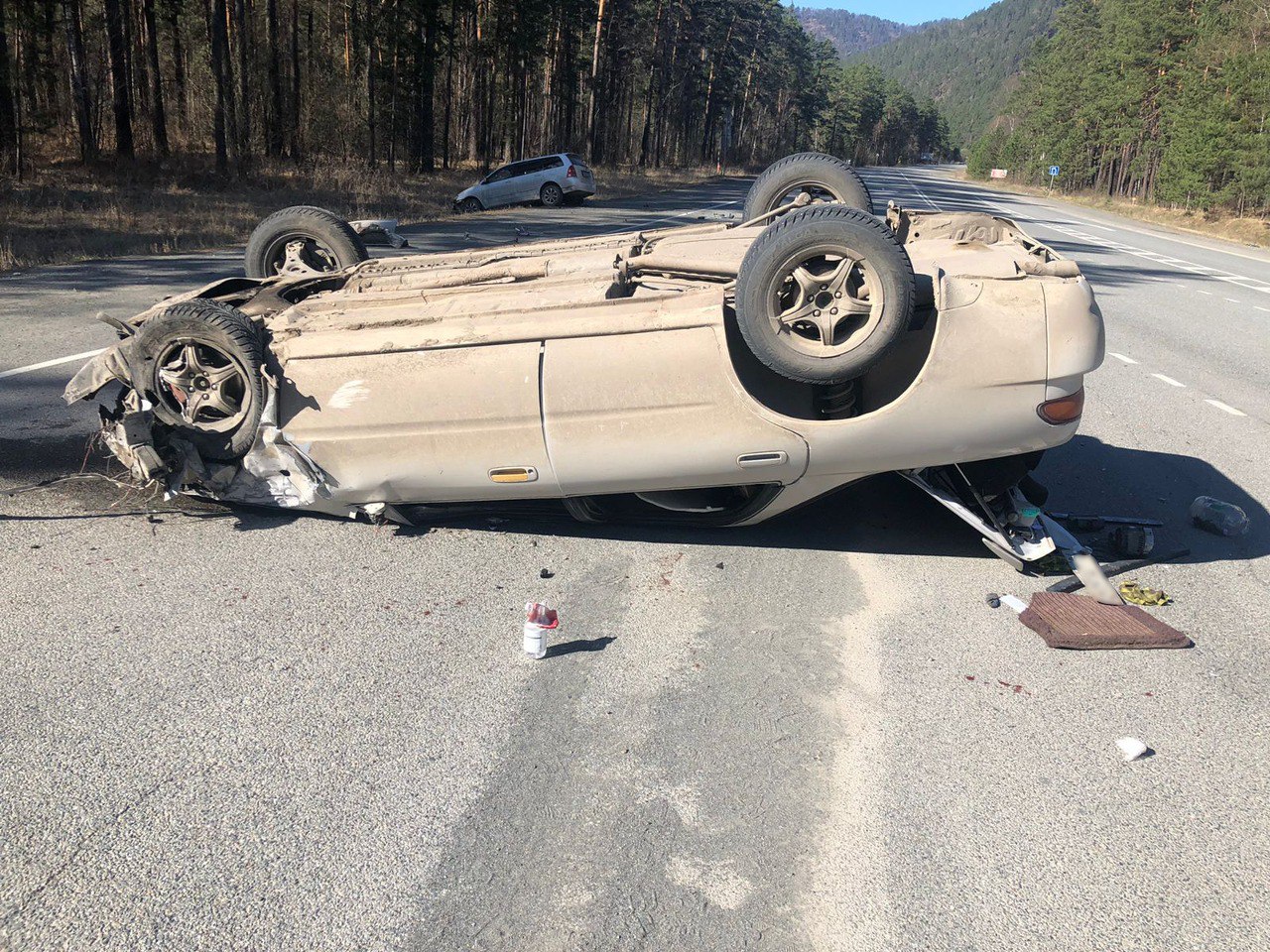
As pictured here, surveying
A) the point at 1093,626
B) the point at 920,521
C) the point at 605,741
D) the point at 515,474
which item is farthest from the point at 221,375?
the point at 1093,626

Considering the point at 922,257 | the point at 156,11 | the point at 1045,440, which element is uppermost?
the point at 156,11

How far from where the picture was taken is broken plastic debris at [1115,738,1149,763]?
131 inches

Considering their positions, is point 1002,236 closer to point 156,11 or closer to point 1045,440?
point 1045,440

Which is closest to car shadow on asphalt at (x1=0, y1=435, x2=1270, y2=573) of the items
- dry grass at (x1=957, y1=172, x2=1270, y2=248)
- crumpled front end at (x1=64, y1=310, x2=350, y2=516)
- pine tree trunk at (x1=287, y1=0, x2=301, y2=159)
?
crumpled front end at (x1=64, y1=310, x2=350, y2=516)

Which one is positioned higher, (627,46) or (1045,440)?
(627,46)

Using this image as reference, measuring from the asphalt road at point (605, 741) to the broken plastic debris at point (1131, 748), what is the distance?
0.04m

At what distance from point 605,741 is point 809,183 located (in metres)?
4.38

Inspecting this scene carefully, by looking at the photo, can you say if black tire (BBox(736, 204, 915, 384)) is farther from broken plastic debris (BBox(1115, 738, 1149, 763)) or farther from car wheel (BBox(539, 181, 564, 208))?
car wheel (BBox(539, 181, 564, 208))

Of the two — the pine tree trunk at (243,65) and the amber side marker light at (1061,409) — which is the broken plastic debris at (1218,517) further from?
the pine tree trunk at (243,65)

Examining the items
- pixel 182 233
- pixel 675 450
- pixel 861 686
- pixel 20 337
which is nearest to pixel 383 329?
pixel 675 450

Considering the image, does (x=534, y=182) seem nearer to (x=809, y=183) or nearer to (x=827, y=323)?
(x=809, y=183)

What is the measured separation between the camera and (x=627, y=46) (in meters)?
57.2

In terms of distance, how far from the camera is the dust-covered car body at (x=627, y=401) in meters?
4.27

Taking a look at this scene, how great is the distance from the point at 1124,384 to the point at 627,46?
2150 inches
